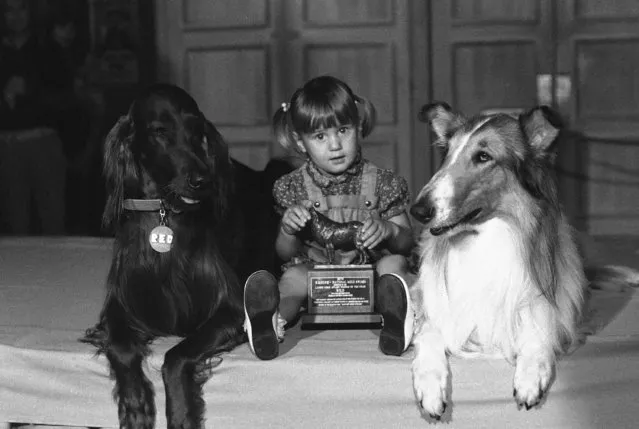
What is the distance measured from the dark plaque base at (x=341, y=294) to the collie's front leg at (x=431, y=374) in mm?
384

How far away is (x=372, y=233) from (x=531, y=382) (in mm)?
720

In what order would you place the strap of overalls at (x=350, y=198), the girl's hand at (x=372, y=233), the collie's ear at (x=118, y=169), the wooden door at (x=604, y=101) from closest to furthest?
the collie's ear at (x=118, y=169), the girl's hand at (x=372, y=233), the strap of overalls at (x=350, y=198), the wooden door at (x=604, y=101)

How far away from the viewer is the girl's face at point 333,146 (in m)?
3.02

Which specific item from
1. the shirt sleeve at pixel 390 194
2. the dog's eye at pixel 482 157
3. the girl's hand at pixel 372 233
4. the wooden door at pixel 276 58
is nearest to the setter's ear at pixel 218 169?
the girl's hand at pixel 372 233

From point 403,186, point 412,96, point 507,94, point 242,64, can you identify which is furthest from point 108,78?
point 403,186

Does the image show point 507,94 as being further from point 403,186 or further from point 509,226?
point 509,226

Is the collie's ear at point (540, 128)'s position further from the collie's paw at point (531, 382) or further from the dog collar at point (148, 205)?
the dog collar at point (148, 205)

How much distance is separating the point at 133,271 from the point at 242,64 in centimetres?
283

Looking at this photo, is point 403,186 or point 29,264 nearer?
point 403,186

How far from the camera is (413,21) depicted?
17.3 feet

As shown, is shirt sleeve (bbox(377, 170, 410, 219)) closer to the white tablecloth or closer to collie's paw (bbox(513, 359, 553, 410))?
the white tablecloth

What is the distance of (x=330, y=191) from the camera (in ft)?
10.4

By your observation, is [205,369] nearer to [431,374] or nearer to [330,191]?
[431,374]

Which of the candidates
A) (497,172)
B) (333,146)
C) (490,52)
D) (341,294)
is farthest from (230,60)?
(497,172)
